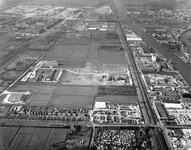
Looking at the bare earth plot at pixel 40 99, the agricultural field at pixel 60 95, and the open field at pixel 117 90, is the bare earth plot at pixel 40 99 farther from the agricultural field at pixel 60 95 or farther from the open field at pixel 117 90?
the open field at pixel 117 90

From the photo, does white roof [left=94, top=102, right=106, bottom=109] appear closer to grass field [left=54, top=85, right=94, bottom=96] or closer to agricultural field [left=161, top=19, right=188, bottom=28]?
grass field [left=54, top=85, right=94, bottom=96]

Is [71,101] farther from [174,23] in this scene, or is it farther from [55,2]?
[55,2]

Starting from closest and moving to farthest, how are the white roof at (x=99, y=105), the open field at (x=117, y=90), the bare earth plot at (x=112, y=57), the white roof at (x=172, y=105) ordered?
1. the white roof at (x=99, y=105)
2. the white roof at (x=172, y=105)
3. the open field at (x=117, y=90)
4. the bare earth plot at (x=112, y=57)

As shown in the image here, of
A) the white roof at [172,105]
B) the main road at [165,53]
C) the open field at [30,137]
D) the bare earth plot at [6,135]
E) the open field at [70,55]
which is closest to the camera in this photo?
the open field at [30,137]

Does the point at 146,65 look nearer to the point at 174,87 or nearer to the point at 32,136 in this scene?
the point at 174,87

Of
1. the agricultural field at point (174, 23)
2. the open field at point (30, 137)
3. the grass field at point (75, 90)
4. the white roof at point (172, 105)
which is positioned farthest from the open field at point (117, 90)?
the agricultural field at point (174, 23)

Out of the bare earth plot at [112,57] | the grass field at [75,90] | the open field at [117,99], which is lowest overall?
the open field at [117,99]

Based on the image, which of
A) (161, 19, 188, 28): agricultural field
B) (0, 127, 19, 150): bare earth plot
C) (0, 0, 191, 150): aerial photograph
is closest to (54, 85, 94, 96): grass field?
(0, 0, 191, 150): aerial photograph

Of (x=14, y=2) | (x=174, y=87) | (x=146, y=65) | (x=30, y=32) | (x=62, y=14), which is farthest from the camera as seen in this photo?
(x=14, y=2)

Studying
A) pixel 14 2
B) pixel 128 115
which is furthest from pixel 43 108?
pixel 14 2
